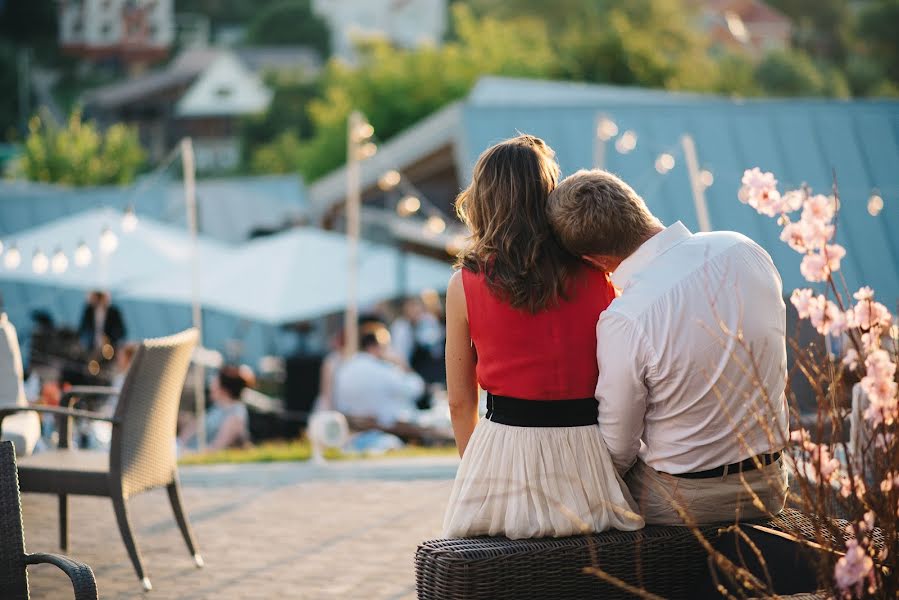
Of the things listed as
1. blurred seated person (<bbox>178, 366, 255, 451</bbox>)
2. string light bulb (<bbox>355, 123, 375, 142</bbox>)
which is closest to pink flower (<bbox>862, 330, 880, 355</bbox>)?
blurred seated person (<bbox>178, 366, 255, 451</bbox>)

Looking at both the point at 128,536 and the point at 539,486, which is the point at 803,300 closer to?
the point at 539,486

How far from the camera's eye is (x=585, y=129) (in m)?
13.5

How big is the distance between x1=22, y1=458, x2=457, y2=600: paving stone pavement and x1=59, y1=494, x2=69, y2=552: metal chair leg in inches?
2.9

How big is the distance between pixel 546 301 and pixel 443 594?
2.54ft

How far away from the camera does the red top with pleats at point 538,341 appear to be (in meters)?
3.07

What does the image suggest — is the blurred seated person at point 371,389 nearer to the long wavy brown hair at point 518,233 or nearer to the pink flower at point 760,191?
the long wavy brown hair at point 518,233

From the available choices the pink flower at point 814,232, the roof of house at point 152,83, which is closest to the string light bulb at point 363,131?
the pink flower at point 814,232

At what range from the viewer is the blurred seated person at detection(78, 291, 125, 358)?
12841 mm

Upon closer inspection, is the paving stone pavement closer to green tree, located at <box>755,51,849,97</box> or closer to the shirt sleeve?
the shirt sleeve

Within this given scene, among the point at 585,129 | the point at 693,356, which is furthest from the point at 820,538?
the point at 585,129

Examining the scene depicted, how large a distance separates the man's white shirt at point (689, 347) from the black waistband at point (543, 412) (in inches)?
3.5

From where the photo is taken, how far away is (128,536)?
15.1 feet

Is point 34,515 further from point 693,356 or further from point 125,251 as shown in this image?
point 125,251

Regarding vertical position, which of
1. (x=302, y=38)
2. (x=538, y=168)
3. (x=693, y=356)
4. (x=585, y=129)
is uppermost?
(x=302, y=38)
